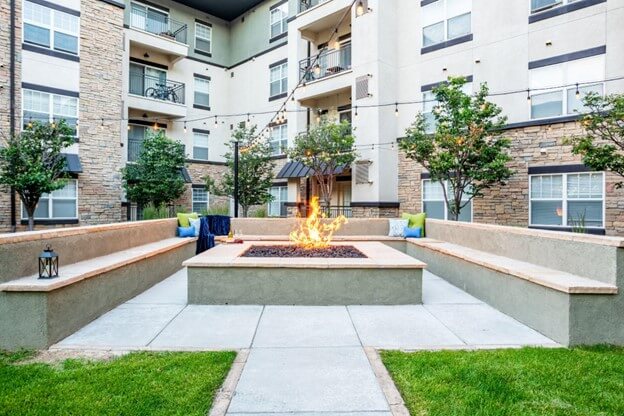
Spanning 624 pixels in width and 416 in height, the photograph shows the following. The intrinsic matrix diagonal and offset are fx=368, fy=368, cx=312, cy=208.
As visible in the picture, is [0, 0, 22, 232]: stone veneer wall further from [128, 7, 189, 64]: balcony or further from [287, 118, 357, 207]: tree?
[287, 118, 357, 207]: tree

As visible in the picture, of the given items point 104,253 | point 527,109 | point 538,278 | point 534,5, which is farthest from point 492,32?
point 104,253

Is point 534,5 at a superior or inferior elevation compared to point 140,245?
superior

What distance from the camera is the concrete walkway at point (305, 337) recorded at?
9.84 feet

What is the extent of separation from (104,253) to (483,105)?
11.0 m

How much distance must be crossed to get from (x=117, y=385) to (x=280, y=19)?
21.0m

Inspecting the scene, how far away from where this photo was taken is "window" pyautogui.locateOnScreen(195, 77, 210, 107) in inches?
850

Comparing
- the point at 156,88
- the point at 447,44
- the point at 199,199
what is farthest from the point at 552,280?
the point at 156,88

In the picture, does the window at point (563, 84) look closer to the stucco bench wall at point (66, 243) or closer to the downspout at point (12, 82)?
the stucco bench wall at point (66, 243)

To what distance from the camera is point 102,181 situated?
52.7 ft

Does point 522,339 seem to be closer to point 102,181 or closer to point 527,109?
point 527,109

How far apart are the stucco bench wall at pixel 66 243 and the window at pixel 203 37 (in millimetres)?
17335

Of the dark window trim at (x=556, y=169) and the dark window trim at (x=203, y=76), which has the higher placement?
the dark window trim at (x=203, y=76)

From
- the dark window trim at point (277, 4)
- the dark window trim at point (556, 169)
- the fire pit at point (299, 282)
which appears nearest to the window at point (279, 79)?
the dark window trim at point (277, 4)

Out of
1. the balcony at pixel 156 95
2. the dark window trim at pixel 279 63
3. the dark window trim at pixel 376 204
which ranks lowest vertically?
the dark window trim at pixel 376 204
